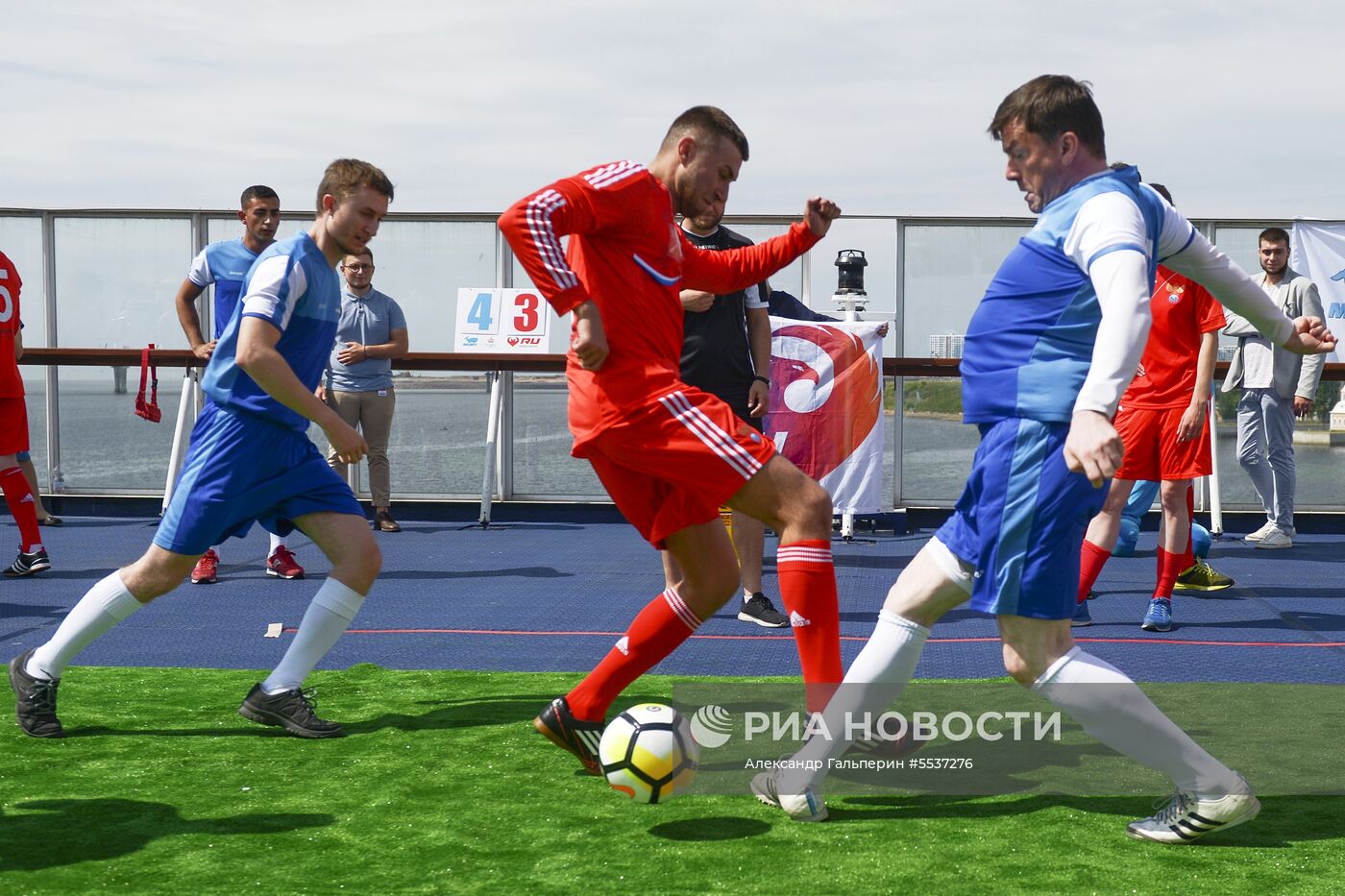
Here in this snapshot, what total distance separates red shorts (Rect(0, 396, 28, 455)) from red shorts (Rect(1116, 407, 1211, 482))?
6413 millimetres

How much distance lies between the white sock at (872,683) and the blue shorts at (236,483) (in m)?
1.88

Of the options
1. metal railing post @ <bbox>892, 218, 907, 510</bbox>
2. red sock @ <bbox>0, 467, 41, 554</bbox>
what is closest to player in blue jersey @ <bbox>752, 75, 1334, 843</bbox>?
red sock @ <bbox>0, 467, 41, 554</bbox>

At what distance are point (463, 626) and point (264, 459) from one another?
241 centimetres

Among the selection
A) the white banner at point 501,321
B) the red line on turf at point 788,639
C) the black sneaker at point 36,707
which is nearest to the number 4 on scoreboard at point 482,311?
the white banner at point 501,321

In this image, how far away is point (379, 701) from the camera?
478cm

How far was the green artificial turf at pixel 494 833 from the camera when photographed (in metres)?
2.91

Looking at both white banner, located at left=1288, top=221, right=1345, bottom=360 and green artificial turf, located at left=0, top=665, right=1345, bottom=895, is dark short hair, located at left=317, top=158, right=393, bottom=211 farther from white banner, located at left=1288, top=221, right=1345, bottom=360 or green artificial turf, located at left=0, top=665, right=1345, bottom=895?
white banner, located at left=1288, top=221, right=1345, bottom=360

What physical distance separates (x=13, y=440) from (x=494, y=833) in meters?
6.08

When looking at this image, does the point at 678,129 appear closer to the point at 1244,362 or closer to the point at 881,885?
the point at 881,885

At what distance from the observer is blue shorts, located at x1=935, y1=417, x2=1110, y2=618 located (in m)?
2.97

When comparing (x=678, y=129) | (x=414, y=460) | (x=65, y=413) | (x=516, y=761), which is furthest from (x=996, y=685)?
(x=65, y=413)

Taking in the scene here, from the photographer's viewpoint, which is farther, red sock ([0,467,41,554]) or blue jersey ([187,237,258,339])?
red sock ([0,467,41,554])

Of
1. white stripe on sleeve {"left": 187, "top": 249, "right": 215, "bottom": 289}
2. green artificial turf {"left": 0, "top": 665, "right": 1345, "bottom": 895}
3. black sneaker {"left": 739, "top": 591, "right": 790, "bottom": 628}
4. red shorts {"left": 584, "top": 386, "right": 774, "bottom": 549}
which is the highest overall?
white stripe on sleeve {"left": 187, "top": 249, "right": 215, "bottom": 289}

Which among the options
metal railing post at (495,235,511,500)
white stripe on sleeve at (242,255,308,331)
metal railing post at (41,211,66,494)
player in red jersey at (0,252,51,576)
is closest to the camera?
white stripe on sleeve at (242,255,308,331)
